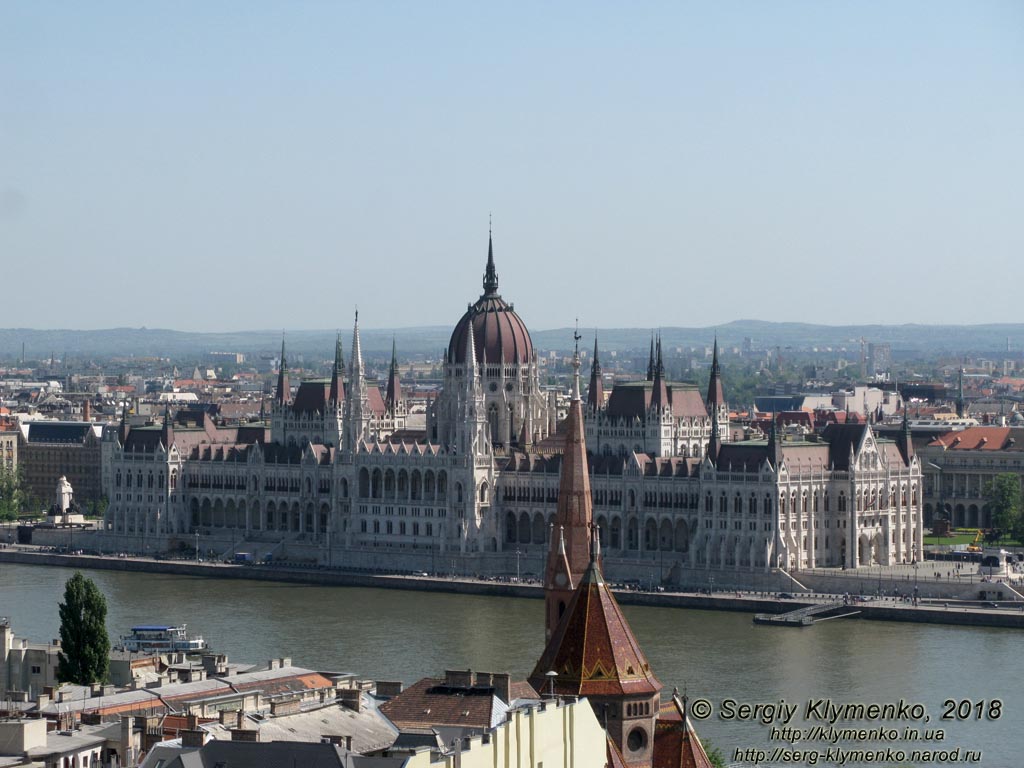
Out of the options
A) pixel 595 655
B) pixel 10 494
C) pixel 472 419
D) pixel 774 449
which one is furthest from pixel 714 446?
pixel 595 655

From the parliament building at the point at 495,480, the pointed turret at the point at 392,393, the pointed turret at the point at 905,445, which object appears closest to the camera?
the parliament building at the point at 495,480

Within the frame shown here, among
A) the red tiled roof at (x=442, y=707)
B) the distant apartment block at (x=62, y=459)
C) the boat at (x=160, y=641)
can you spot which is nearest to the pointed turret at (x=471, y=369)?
the distant apartment block at (x=62, y=459)

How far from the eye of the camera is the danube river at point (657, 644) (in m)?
A: 57.3

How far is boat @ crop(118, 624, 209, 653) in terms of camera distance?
5747 centimetres

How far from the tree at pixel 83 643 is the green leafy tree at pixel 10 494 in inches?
2374

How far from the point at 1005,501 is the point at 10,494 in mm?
41291

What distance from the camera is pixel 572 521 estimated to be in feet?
135

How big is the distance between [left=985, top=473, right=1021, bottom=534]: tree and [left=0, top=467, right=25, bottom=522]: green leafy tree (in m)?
38.7

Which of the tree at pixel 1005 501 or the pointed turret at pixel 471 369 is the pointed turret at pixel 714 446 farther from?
the tree at pixel 1005 501

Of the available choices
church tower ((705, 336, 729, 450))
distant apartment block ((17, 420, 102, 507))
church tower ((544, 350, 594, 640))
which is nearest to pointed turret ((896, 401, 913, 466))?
church tower ((705, 336, 729, 450))

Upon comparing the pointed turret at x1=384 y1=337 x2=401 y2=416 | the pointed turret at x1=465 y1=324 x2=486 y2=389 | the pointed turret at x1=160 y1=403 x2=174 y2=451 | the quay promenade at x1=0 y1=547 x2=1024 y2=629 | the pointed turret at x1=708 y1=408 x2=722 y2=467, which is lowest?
the quay promenade at x1=0 y1=547 x2=1024 y2=629

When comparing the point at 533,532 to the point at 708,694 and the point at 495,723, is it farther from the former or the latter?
the point at 495,723

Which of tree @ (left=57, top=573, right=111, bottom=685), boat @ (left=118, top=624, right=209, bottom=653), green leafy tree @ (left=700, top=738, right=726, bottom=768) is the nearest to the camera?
green leafy tree @ (left=700, top=738, right=726, bottom=768)

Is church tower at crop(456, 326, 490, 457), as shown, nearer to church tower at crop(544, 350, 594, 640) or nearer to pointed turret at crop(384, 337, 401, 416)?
pointed turret at crop(384, 337, 401, 416)
